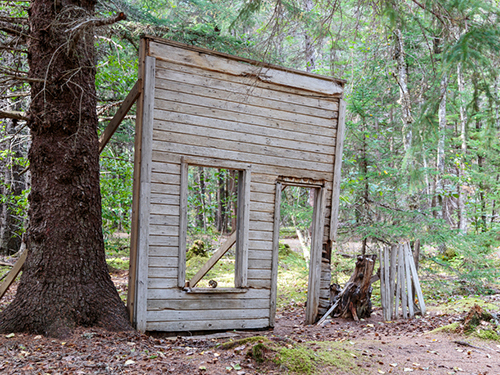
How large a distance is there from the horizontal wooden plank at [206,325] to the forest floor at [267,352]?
0.13 m

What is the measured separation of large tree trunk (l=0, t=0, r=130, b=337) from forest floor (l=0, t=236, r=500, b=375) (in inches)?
17.1

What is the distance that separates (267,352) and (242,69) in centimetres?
450

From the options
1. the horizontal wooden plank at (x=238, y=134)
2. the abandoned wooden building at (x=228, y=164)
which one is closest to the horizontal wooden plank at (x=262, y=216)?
the abandoned wooden building at (x=228, y=164)

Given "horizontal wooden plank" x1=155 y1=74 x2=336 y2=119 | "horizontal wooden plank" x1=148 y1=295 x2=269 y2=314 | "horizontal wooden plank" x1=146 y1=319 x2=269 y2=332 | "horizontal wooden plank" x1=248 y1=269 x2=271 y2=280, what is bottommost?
"horizontal wooden plank" x1=146 y1=319 x2=269 y2=332

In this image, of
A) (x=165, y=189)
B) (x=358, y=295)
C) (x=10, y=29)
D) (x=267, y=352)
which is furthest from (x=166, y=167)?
(x=358, y=295)

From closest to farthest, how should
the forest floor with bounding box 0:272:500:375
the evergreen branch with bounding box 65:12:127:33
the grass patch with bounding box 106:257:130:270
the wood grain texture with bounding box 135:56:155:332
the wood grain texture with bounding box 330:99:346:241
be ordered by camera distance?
the forest floor with bounding box 0:272:500:375
the evergreen branch with bounding box 65:12:127:33
the wood grain texture with bounding box 135:56:155:332
the wood grain texture with bounding box 330:99:346:241
the grass patch with bounding box 106:257:130:270

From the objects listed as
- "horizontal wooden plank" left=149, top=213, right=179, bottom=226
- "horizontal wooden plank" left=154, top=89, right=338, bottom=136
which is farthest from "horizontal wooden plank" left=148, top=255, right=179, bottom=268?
"horizontal wooden plank" left=154, top=89, right=338, bottom=136

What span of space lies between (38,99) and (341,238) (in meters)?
7.92

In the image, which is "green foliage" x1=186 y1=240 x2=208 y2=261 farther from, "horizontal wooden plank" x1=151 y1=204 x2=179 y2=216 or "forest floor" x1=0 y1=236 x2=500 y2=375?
"horizontal wooden plank" x1=151 y1=204 x2=179 y2=216

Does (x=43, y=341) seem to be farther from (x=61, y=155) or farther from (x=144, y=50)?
(x=144, y=50)

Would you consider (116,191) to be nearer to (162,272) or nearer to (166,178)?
(166,178)

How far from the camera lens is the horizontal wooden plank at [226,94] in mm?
6039

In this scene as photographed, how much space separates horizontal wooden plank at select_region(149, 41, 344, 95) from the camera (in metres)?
6.03

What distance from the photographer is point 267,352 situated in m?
4.18
